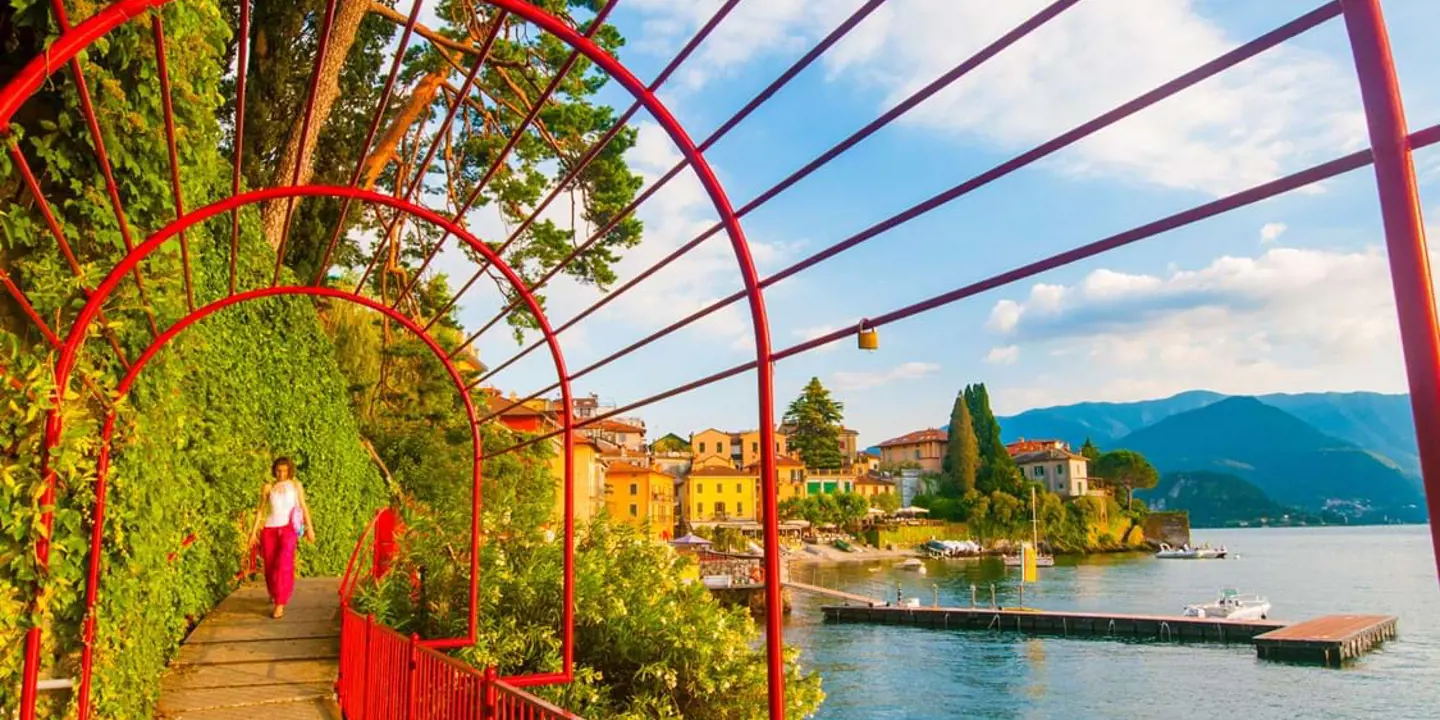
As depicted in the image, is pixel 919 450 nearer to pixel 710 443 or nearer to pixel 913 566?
pixel 710 443

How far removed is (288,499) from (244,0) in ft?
20.4

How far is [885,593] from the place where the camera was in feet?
166

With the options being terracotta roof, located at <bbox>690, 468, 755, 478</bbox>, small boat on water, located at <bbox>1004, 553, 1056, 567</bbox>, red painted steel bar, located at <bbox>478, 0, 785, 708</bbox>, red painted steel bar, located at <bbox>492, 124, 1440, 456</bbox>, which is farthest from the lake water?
terracotta roof, located at <bbox>690, 468, 755, 478</bbox>

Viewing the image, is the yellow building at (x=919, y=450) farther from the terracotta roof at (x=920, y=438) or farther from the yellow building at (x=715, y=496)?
the yellow building at (x=715, y=496)

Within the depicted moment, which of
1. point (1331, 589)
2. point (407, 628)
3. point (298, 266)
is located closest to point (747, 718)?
point (407, 628)

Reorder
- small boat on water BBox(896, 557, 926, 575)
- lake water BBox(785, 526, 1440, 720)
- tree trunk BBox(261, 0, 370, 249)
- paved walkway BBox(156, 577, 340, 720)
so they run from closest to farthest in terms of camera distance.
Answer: paved walkway BBox(156, 577, 340, 720), tree trunk BBox(261, 0, 370, 249), lake water BBox(785, 526, 1440, 720), small boat on water BBox(896, 557, 926, 575)

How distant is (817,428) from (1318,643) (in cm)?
6367

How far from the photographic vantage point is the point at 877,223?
2.54 m

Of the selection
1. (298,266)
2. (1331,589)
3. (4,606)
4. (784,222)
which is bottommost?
(1331,589)

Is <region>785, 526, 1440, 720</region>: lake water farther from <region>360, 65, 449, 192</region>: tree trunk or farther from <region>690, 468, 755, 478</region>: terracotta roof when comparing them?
<region>690, 468, 755, 478</region>: terracotta roof

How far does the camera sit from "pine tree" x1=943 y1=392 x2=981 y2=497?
8975 centimetres

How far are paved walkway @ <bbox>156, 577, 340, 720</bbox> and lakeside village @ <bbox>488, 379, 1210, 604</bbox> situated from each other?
5960 centimetres

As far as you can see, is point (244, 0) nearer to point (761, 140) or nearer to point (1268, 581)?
point (761, 140)

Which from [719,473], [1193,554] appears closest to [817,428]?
[719,473]
